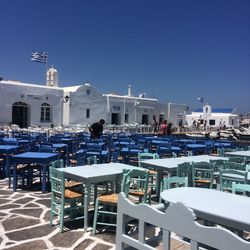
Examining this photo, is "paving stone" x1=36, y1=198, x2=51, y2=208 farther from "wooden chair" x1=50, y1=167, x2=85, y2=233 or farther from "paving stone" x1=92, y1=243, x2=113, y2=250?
"paving stone" x1=92, y1=243, x2=113, y2=250

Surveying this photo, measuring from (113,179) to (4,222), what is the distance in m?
1.86

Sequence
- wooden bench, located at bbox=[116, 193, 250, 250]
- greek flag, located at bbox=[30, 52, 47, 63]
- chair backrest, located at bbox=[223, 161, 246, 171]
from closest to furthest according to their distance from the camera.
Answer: wooden bench, located at bbox=[116, 193, 250, 250], chair backrest, located at bbox=[223, 161, 246, 171], greek flag, located at bbox=[30, 52, 47, 63]

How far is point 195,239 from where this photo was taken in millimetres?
2170

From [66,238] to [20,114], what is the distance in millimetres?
21648

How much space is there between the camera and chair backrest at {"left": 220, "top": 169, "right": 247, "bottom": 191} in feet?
15.5

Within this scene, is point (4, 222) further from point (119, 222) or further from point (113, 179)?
point (119, 222)

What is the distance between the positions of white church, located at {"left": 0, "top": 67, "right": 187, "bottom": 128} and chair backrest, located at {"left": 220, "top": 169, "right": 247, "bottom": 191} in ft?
68.1

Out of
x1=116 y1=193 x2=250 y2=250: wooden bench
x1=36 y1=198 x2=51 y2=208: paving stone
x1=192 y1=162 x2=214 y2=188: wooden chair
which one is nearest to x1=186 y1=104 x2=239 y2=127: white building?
x1=192 y1=162 x2=214 y2=188: wooden chair

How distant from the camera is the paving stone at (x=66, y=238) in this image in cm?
447

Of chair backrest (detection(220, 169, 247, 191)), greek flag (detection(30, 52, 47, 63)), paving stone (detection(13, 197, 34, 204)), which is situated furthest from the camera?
greek flag (detection(30, 52, 47, 63))

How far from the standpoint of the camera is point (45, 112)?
2609 cm

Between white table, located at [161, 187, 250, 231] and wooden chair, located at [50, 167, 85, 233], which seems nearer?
white table, located at [161, 187, 250, 231]

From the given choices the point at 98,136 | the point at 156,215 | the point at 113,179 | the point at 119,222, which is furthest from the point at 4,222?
the point at 98,136

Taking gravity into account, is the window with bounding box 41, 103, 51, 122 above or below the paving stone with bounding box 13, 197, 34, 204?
above
